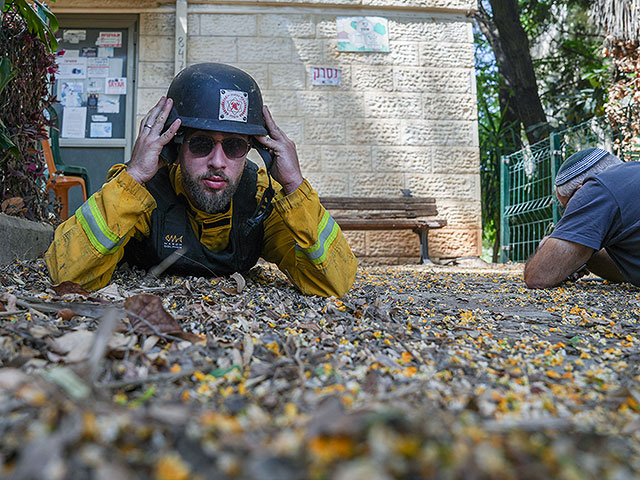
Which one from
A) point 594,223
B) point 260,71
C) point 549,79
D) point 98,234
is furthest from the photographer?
point 549,79

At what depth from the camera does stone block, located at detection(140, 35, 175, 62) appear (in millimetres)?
6051

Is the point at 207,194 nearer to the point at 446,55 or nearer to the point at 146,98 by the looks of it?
the point at 146,98

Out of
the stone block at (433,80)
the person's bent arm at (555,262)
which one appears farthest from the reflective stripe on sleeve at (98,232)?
the stone block at (433,80)

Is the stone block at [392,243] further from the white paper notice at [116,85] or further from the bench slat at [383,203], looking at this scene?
the white paper notice at [116,85]

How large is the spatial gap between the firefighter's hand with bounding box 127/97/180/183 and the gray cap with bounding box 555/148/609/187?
88.6 inches

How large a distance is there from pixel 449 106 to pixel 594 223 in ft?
12.9

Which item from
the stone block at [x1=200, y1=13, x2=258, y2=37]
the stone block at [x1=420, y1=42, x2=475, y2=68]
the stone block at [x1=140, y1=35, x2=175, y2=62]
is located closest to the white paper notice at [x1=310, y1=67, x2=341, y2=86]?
the stone block at [x1=200, y1=13, x2=258, y2=37]

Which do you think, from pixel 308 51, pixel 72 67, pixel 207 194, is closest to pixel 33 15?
pixel 207 194

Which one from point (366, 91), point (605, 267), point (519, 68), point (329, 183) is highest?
point (519, 68)

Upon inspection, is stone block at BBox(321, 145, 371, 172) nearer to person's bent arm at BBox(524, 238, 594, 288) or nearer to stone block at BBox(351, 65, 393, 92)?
stone block at BBox(351, 65, 393, 92)

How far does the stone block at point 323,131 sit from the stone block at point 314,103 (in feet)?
0.27

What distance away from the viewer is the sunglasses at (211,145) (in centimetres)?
237

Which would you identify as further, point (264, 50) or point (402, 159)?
point (402, 159)

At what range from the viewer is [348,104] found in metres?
6.24
